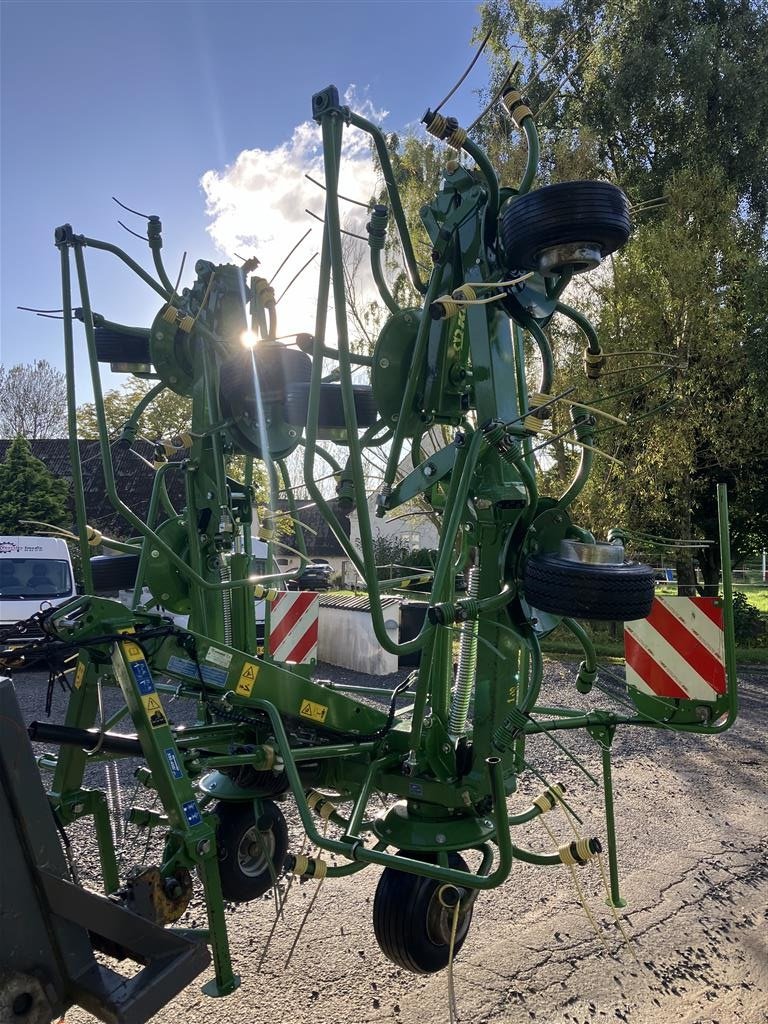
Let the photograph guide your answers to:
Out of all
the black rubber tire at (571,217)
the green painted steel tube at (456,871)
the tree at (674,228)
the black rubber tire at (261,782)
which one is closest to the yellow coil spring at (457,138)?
the black rubber tire at (571,217)

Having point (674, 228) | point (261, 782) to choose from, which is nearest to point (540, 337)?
point (261, 782)

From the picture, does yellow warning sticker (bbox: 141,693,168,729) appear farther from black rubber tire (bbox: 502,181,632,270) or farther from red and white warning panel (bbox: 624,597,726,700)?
red and white warning panel (bbox: 624,597,726,700)

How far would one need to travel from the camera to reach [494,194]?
3352 millimetres

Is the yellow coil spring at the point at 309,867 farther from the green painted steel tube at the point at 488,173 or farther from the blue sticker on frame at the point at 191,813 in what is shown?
the green painted steel tube at the point at 488,173

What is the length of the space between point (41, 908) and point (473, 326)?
2.67 metres

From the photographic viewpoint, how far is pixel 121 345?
15.6 ft

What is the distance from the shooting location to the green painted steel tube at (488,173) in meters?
3.16

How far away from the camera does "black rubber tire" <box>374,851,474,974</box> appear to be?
9.93 ft

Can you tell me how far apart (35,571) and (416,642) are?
10757 mm

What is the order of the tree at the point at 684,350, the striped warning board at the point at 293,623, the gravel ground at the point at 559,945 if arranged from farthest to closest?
the tree at the point at 684,350 < the striped warning board at the point at 293,623 < the gravel ground at the point at 559,945

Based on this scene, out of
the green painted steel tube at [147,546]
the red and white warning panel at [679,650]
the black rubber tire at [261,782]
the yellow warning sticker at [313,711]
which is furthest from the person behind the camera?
the green painted steel tube at [147,546]

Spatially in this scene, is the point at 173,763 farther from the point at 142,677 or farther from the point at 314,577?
the point at 314,577

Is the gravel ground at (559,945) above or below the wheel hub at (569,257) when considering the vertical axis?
below

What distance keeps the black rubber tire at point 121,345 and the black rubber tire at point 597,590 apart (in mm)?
3071
